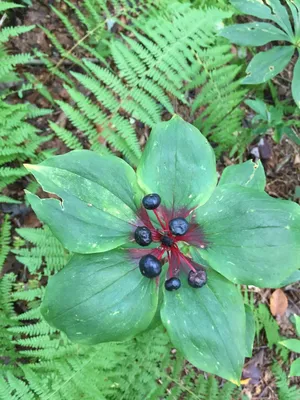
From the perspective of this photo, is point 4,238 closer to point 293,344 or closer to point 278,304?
point 293,344

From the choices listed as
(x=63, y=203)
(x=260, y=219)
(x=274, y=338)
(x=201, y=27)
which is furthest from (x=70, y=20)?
(x=274, y=338)

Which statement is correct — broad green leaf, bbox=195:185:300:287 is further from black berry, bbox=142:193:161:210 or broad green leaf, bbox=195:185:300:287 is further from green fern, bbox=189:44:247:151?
green fern, bbox=189:44:247:151

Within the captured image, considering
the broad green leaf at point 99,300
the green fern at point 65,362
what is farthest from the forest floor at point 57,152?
the broad green leaf at point 99,300

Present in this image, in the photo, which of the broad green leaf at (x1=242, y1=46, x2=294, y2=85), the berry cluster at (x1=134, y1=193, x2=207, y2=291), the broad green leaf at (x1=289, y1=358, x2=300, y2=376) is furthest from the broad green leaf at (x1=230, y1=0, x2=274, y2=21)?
the broad green leaf at (x1=289, y1=358, x2=300, y2=376)

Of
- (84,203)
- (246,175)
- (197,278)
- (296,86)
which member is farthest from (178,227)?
(296,86)

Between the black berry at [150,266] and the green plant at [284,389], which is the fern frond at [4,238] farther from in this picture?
the green plant at [284,389]

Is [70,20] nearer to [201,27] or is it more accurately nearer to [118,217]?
[201,27]
